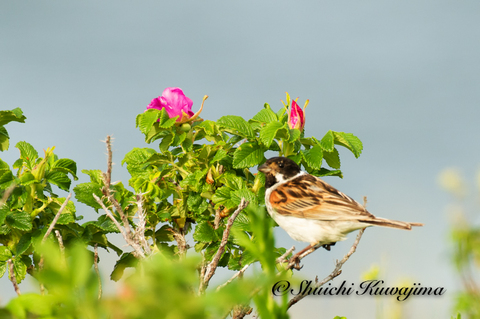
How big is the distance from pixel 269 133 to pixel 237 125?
38cm

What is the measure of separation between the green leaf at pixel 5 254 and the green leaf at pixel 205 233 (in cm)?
176

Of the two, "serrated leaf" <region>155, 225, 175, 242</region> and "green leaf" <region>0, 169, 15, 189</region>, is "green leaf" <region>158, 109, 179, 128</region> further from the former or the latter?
"green leaf" <region>0, 169, 15, 189</region>

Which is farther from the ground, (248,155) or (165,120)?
(165,120)

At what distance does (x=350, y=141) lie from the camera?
4008 mm

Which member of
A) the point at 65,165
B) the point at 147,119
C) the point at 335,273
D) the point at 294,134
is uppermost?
the point at 147,119

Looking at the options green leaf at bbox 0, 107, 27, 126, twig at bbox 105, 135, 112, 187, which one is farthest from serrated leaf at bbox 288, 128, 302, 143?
green leaf at bbox 0, 107, 27, 126

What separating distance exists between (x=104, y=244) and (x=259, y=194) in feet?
5.49

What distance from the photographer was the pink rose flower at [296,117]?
404 centimetres

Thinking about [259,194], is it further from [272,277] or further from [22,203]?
[272,277]

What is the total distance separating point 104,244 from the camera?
452cm

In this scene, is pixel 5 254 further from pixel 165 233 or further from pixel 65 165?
pixel 165 233

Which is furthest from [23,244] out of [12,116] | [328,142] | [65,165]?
[328,142]

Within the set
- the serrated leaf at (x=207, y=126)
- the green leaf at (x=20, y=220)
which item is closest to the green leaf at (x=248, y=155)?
the serrated leaf at (x=207, y=126)

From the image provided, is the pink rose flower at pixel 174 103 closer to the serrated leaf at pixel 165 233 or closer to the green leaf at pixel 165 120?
the green leaf at pixel 165 120
